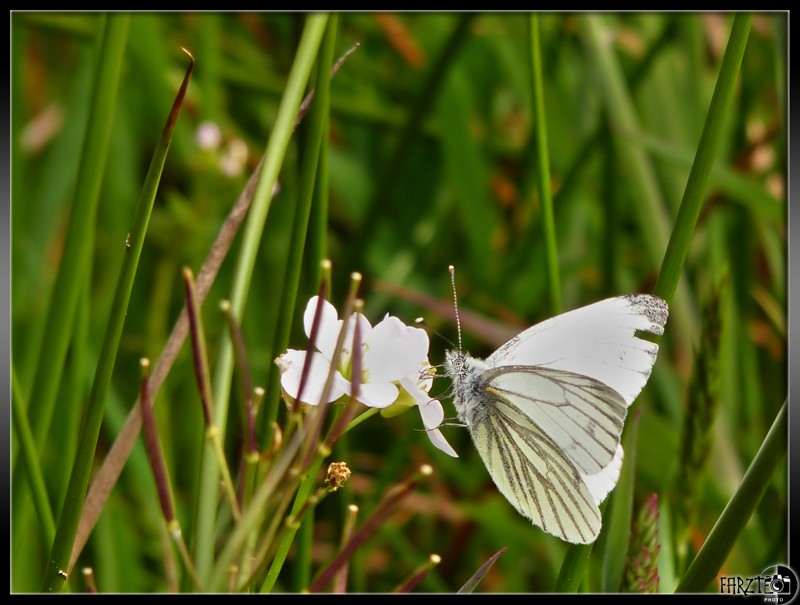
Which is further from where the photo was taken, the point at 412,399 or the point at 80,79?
the point at 80,79

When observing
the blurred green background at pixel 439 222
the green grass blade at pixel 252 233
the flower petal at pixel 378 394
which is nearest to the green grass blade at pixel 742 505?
the flower petal at pixel 378 394

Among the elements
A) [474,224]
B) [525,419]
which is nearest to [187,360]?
[474,224]

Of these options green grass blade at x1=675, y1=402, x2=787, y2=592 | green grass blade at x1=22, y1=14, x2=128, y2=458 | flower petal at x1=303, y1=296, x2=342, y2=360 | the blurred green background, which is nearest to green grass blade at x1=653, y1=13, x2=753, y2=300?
green grass blade at x1=675, y1=402, x2=787, y2=592

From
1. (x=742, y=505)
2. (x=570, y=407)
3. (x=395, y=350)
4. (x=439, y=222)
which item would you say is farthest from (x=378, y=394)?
(x=439, y=222)

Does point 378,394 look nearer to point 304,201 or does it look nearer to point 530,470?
point 304,201

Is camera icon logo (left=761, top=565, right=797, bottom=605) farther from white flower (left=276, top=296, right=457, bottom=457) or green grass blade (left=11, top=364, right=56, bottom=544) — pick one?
green grass blade (left=11, top=364, right=56, bottom=544)

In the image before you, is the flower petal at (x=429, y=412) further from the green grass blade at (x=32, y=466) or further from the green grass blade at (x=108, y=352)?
the green grass blade at (x=32, y=466)

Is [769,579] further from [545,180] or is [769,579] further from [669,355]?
[669,355]
